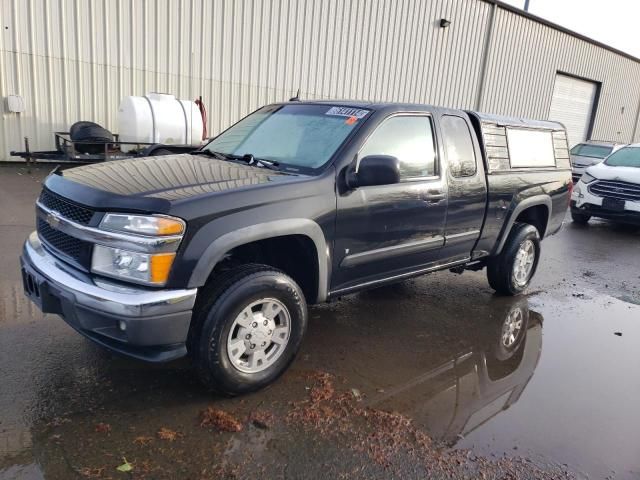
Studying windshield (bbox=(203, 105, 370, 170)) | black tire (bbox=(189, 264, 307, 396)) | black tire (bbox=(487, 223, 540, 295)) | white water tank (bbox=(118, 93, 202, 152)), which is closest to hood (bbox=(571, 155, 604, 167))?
white water tank (bbox=(118, 93, 202, 152))

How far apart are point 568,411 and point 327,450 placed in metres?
1.68

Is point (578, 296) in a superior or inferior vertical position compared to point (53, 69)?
inferior

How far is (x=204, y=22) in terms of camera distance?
38.6 ft

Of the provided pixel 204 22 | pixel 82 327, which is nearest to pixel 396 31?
pixel 204 22

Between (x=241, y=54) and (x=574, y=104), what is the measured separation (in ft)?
61.0

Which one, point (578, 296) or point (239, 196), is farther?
point (578, 296)

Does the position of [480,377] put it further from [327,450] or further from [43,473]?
[43,473]

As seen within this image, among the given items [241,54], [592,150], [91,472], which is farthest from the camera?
[592,150]

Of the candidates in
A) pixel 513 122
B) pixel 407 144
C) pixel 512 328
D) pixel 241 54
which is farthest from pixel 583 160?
pixel 407 144

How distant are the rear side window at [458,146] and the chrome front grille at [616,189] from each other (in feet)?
21.2

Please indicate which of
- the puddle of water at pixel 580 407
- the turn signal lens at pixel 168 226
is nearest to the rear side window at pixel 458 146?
the puddle of water at pixel 580 407

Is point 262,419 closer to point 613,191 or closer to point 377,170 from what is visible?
point 377,170

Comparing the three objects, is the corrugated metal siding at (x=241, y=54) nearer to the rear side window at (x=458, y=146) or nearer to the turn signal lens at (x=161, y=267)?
the rear side window at (x=458, y=146)

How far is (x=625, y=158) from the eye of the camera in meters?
10.4
